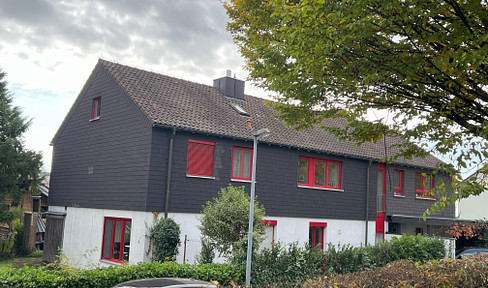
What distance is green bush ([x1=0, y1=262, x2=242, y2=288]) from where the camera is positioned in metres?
10.5

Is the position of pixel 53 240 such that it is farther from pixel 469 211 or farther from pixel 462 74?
pixel 469 211

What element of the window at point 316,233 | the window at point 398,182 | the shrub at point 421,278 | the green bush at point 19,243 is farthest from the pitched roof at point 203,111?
the shrub at point 421,278

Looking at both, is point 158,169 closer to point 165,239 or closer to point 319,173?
point 165,239

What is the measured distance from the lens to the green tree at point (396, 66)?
8016 millimetres

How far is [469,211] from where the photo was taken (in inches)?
1496

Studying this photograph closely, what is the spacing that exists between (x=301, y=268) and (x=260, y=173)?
6870 millimetres

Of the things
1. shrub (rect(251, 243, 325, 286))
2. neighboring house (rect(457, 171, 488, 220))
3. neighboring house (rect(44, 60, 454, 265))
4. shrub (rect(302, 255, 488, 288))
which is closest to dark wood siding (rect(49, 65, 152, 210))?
neighboring house (rect(44, 60, 454, 265))

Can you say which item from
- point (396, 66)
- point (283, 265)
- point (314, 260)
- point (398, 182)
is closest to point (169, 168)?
point (283, 265)

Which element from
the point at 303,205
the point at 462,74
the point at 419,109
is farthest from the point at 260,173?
the point at 462,74

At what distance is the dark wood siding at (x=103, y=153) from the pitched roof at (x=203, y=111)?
0.59 m

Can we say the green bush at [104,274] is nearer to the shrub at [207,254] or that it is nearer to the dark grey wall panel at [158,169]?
the shrub at [207,254]

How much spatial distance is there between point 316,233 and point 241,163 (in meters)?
5.35

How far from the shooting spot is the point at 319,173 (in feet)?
73.8

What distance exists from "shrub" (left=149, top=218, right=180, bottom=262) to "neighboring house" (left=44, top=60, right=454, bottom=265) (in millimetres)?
542
